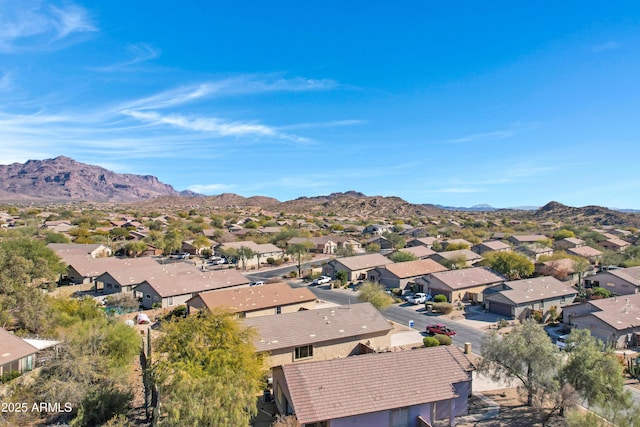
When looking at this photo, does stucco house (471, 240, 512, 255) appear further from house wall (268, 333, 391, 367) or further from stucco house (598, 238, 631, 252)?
house wall (268, 333, 391, 367)

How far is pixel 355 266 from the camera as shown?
70250 millimetres

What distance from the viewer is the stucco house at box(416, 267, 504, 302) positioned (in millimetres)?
55281

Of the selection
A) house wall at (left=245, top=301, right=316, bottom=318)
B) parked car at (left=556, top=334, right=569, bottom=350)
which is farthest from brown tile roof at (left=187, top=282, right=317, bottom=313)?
parked car at (left=556, top=334, right=569, bottom=350)

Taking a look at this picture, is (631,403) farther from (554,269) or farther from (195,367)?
(554,269)

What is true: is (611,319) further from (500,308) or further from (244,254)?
(244,254)

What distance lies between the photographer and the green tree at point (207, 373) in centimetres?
1883

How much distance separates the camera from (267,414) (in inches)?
985

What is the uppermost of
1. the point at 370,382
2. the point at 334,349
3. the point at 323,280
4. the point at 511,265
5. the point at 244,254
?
the point at 511,265

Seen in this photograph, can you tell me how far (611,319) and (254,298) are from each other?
119ft

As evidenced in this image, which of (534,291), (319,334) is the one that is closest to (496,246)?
(534,291)

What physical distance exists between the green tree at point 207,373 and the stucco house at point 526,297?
114 feet

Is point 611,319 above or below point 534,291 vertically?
below

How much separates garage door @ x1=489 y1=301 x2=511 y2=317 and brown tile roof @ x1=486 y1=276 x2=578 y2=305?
3.22ft

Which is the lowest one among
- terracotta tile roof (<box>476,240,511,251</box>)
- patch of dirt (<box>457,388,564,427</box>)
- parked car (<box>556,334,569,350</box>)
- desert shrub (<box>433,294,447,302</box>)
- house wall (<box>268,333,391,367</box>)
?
patch of dirt (<box>457,388,564,427</box>)
